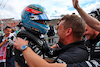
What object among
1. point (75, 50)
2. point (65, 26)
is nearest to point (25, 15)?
point (65, 26)

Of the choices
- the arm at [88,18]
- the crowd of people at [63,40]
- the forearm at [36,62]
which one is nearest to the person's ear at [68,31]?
the crowd of people at [63,40]

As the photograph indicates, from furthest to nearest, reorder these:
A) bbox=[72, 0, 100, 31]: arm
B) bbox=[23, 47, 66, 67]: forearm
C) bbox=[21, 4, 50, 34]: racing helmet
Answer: bbox=[21, 4, 50, 34]: racing helmet → bbox=[72, 0, 100, 31]: arm → bbox=[23, 47, 66, 67]: forearm

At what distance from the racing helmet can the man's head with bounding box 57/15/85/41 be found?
321 mm

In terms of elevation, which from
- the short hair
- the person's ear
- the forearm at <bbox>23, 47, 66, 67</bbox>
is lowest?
the forearm at <bbox>23, 47, 66, 67</bbox>

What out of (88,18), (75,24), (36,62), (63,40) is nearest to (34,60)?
(36,62)

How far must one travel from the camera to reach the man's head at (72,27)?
130 centimetres

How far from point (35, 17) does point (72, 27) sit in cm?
63

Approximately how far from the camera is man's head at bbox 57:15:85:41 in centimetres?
130

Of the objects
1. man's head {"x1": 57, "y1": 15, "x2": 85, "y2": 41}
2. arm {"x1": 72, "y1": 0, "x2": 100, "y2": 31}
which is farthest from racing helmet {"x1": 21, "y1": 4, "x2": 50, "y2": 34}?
arm {"x1": 72, "y1": 0, "x2": 100, "y2": 31}

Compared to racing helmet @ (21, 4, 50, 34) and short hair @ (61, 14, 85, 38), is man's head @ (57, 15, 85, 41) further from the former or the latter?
racing helmet @ (21, 4, 50, 34)

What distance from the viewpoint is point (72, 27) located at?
1.30m

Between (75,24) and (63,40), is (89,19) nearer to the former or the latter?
(75,24)

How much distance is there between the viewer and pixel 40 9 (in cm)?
144

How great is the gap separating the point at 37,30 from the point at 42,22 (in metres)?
0.17
